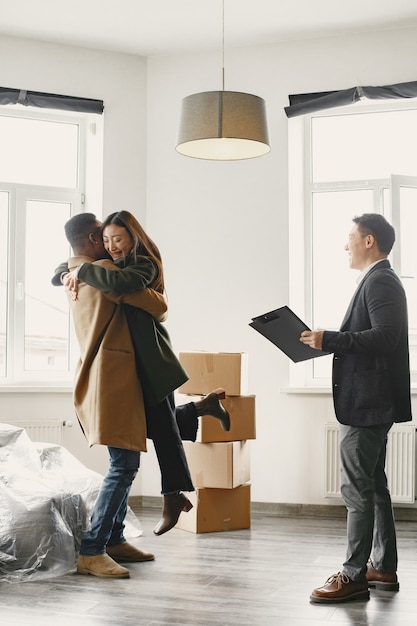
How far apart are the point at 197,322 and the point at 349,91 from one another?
1708mm

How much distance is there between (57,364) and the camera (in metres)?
5.39

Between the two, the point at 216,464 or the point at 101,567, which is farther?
the point at 216,464

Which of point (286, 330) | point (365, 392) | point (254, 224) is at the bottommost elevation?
point (365, 392)

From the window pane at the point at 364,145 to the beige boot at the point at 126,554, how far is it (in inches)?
109

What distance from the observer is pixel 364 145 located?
5328mm

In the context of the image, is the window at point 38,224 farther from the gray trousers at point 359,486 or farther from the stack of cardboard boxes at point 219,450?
the gray trousers at point 359,486

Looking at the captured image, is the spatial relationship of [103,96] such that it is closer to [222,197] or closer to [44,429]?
[222,197]

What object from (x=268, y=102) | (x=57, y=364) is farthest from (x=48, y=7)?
(x=57, y=364)

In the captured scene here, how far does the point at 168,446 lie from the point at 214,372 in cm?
117

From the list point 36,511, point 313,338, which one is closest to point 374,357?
point 313,338

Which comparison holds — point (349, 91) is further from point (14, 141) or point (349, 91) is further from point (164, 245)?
point (14, 141)

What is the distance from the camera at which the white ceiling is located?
15.6ft

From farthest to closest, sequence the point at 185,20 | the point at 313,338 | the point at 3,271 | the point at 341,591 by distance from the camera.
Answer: the point at 3,271
the point at 185,20
the point at 313,338
the point at 341,591

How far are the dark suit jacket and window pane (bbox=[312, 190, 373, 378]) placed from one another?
2.15 metres
